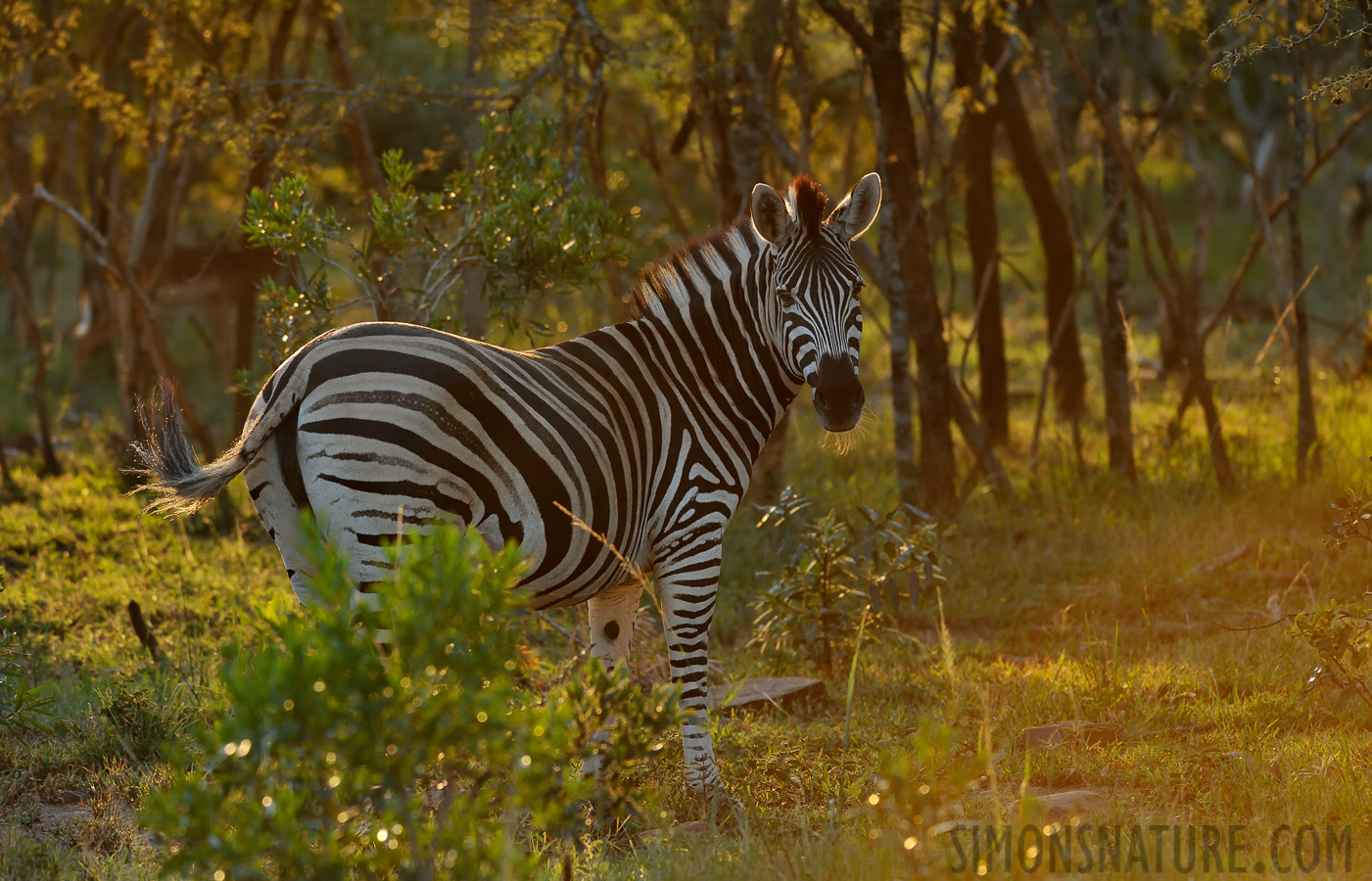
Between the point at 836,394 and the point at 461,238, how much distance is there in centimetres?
278

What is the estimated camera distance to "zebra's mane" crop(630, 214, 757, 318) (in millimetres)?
4906

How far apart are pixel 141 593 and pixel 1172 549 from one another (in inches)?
268

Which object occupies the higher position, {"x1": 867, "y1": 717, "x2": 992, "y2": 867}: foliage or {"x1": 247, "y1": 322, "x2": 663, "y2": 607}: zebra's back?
{"x1": 247, "y1": 322, "x2": 663, "y2": 607}: zebra's back

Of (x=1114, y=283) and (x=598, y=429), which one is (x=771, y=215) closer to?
(x=598, y=429)

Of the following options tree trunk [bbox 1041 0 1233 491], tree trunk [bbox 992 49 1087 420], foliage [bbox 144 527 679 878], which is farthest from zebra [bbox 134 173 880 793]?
tree trunk [bbox 992 49 1087 420]

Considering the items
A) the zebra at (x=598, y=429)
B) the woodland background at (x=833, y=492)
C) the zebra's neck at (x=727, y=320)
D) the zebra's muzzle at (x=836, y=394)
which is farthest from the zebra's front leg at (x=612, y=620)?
the zebra's muzzle at (x=836, y=394)

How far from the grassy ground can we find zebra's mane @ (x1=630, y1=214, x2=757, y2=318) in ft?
6.28

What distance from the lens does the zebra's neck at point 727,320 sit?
4.83 metres

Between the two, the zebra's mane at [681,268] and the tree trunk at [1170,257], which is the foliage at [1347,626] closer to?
the zebra's mane at [681,268]

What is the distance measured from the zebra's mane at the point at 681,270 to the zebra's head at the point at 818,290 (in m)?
0.30

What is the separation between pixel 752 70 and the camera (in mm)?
8141

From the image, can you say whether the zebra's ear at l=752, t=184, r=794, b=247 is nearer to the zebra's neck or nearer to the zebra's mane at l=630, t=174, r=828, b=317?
the zebra's neck

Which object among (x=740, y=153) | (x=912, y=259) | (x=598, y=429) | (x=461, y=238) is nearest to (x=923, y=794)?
(x=598, y=429)

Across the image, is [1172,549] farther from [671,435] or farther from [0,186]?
[0,186]
